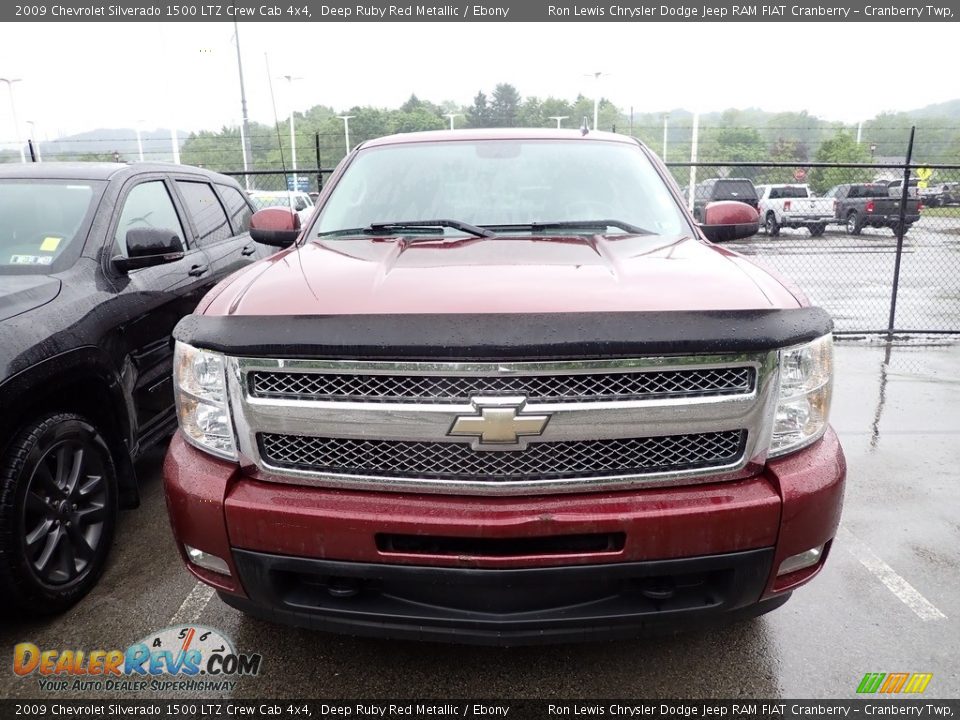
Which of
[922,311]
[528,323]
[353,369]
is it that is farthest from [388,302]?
[922,311]

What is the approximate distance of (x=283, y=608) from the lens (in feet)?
6.46

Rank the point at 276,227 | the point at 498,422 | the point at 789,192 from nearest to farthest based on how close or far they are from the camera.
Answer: the point at 498,422 → the point at 276,227 → the point at 789,192

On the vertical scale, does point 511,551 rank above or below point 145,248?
below

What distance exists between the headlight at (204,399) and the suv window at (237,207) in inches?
139

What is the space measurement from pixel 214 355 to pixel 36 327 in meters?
1.29

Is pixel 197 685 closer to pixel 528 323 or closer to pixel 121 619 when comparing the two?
pixel 121 619

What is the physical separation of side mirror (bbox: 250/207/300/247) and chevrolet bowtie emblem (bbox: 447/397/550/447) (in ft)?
6.46

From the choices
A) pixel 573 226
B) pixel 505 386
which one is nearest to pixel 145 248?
pixel 573 226

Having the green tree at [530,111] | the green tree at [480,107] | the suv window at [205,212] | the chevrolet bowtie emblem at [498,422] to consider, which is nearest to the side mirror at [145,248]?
the suv window at [205,212]

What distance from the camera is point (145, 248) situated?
11.4 ft

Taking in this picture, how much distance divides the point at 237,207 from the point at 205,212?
1.94 feet

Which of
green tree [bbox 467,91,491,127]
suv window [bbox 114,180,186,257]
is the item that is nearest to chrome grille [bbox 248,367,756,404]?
suv window [bbox 114,180,186,257]

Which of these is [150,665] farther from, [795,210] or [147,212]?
[795,210]

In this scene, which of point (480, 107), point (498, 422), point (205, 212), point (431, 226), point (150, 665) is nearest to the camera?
point (498, 422)
